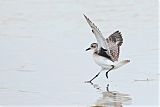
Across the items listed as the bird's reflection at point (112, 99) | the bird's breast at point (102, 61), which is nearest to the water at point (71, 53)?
the bird's reflection at point (112, 99)

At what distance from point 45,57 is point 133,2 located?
1.27 metres

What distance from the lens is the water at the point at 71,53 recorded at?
345 centimetres

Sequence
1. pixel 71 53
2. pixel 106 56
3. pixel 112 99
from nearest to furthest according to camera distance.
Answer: pixel 112 99, pixel 106 56, pixel 71 53

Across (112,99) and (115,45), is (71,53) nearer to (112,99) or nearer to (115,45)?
(115,45)

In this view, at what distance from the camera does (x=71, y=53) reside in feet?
13.2

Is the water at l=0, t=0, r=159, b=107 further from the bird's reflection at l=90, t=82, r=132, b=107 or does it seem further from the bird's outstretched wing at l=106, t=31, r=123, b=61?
the bird's outstretched wing at l=106, t=31, r=123, b=61

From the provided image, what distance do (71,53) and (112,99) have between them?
28.7 inches

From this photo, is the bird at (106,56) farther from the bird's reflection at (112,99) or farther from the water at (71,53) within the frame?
the bird's reflection at (112,99)

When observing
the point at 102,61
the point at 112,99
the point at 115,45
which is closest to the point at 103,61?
the point at 102,61

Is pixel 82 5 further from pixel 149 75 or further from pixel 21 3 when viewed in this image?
pixel 149 75

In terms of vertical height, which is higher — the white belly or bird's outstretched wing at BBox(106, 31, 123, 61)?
bird's outstretched wing at BBox(106, 31, 123, 61)

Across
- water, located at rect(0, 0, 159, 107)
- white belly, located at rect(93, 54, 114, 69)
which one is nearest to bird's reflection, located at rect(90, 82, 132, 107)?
water, located at rect(0, 0, 159, 107)

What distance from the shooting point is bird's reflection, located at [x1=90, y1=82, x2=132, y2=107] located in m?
3.30

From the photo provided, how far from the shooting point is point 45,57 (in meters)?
3.99
